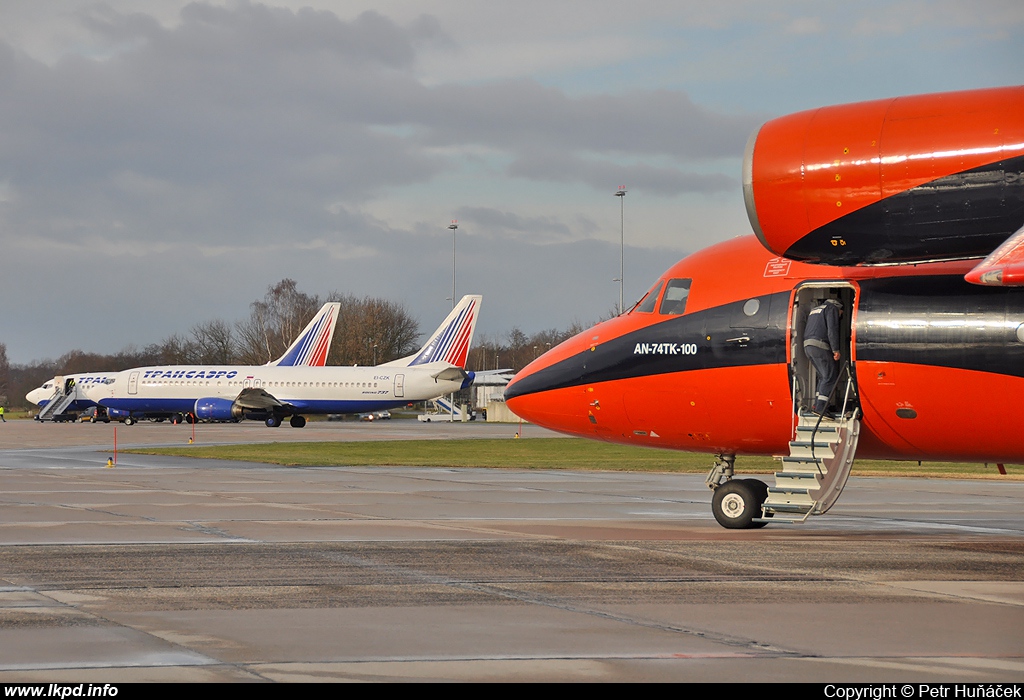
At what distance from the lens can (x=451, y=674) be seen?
7121 mm

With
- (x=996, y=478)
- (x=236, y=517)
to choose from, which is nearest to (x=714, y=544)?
(x=236, y=517)

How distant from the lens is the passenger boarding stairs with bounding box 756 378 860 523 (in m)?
14.1

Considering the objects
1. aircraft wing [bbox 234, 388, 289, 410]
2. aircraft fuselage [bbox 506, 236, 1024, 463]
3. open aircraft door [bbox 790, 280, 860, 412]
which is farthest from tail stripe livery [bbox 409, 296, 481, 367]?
open aircraft door [bbox 790, 280, 860, 412]

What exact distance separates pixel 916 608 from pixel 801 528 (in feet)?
25.9

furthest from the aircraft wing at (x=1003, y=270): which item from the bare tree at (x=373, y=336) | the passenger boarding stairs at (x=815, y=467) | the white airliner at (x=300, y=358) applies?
the bare tree at (x=373, y=336)

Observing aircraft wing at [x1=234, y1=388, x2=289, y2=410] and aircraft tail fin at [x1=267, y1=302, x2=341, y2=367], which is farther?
aircraft tail fin at [x1=267, y1=302, x2=341, y2=367]

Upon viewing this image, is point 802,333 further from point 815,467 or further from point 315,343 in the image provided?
point 315,343

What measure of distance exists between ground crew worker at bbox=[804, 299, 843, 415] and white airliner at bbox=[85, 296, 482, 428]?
190ft

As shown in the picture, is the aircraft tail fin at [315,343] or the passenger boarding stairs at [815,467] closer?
the passenger boarding stairs at [815,467]

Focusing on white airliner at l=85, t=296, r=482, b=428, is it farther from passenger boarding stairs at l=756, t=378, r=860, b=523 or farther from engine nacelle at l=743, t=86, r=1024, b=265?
engine nacelle at l=743, t=86, r=1024, b=265

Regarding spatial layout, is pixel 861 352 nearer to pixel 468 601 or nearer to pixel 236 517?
pixel 468 601

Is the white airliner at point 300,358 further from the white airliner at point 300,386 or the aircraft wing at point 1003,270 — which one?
the aircraft wing at point 1003,270

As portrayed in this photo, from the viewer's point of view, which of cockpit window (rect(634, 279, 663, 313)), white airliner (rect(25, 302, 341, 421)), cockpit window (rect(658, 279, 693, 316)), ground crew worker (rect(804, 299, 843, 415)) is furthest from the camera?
white airliner (rect(25, 302, 341, 421))

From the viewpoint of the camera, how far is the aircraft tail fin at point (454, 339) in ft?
244
